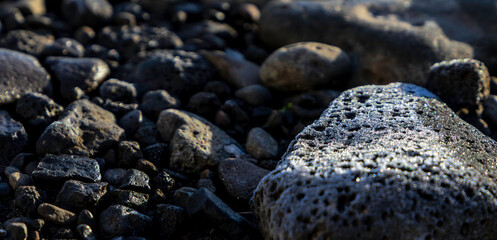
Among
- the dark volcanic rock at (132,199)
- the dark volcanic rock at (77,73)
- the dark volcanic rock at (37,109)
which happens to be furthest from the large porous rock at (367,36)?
the dark volcanic rock at (37,109)

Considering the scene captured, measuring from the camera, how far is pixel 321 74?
15.3 ft

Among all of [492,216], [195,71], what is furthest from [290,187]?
[195,71]

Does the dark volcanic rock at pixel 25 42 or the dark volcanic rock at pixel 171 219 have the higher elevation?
the dark volcanic rock at pixel 25 42

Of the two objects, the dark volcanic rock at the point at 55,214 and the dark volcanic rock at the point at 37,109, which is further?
the dark volcanic rock at the point at 37,109

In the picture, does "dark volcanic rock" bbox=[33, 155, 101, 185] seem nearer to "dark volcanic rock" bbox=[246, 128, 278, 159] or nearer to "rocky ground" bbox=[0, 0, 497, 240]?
"rocky ground" bbox=[0, 0, 497, 240]

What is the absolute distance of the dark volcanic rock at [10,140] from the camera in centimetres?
351

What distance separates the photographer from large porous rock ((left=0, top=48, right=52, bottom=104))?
406 centimetres

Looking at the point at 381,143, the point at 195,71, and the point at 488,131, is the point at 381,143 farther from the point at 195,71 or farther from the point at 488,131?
the point at 195,71

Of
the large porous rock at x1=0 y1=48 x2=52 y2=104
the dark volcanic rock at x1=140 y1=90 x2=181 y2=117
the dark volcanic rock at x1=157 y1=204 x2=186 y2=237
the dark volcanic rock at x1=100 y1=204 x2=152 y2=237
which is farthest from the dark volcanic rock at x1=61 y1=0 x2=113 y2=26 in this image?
the dark volcanic rock at x1=157 y1=204 x2=186 y2=237

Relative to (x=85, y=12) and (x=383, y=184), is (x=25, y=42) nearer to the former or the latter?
(x=85, y=12)

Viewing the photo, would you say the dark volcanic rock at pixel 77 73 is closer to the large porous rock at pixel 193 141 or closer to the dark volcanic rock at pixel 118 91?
the dark volcanic rock at pixel 118 91

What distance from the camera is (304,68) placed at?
4645 millimetres

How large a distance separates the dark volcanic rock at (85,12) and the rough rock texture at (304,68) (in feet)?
8.34

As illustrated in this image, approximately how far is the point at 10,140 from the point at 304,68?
2910 mm
